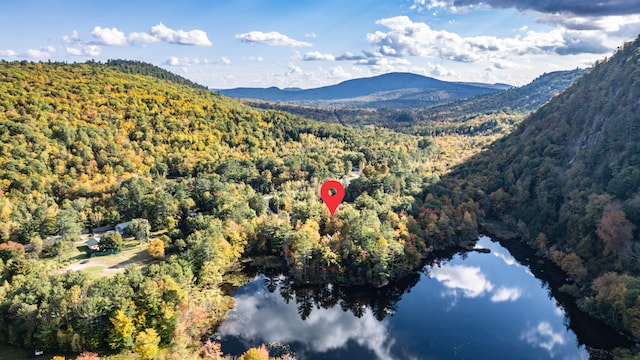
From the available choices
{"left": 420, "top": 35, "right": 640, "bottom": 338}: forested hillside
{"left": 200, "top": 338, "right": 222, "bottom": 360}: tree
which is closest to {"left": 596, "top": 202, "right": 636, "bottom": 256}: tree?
{"left": 420, "top": 35, "right": 640, "bottom": 338}: forested hillside

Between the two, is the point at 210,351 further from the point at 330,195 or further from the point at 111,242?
the point at 330,195

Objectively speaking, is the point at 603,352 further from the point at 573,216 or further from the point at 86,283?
the point at 86,283

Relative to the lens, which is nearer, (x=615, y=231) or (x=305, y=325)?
(x=305, y=325)

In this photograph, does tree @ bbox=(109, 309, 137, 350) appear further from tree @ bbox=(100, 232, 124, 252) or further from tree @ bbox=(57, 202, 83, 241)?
tree @ bbox=(57, 202, 83, 241)

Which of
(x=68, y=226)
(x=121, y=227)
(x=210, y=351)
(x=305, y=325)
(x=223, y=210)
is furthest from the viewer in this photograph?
(x=121, y=227)

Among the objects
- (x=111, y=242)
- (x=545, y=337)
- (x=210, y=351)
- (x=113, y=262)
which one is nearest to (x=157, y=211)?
(x=111, y=242)
